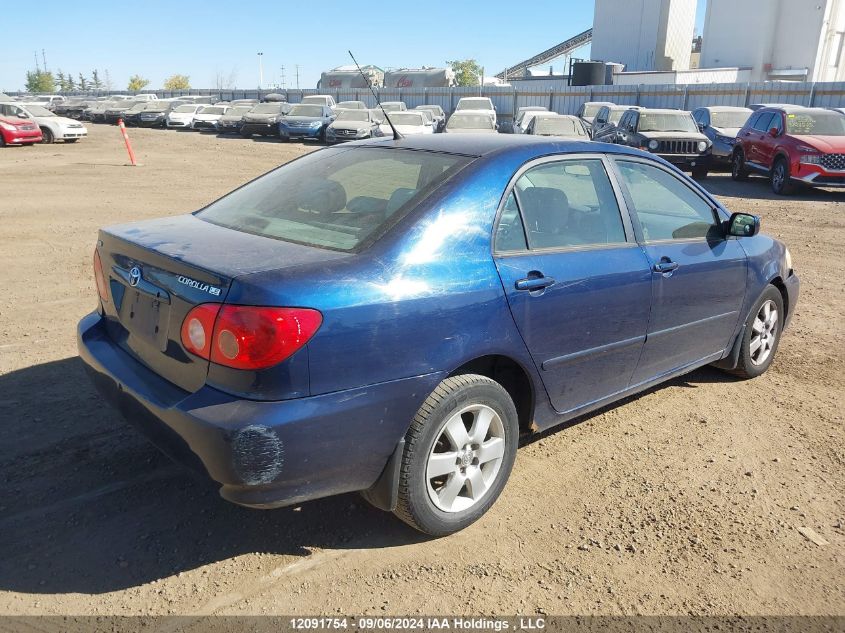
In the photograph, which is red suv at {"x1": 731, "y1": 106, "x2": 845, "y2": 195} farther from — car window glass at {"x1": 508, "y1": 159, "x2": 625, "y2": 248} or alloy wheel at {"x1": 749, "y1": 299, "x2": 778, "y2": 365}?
car window glass at {"x1": 508, "y1": 159, "x2": 625, "y2": 248}

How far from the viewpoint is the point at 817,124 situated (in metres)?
15.5

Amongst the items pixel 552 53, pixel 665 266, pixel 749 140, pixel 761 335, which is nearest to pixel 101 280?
pixel 665 266

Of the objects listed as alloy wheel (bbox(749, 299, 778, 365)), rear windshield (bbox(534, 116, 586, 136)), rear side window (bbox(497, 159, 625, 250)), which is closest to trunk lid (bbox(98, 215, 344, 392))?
rear side window (bbox(497, 159, 625, 250))

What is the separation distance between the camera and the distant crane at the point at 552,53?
74.8 meters

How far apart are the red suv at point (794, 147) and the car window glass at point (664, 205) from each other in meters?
12.0

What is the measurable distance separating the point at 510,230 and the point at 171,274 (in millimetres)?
1466

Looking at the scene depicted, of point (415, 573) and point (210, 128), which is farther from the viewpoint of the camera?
point (210, 128)

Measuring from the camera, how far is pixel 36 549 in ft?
9.59

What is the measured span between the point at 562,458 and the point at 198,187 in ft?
42.1

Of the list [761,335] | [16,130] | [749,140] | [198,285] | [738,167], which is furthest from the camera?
[16,130]

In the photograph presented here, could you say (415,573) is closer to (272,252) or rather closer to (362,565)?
(362,565)

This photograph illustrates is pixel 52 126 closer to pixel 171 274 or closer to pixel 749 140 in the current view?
→ pixel 749 140

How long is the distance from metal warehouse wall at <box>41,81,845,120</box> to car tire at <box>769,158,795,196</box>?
59.0ft

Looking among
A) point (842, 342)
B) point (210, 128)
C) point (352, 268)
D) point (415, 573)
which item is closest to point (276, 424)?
point (352, 268)
